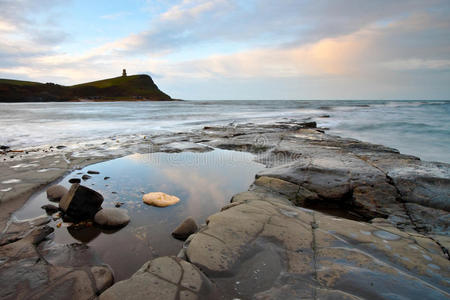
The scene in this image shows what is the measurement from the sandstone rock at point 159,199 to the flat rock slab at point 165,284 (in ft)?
5.79

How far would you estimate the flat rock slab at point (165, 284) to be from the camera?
1783mm

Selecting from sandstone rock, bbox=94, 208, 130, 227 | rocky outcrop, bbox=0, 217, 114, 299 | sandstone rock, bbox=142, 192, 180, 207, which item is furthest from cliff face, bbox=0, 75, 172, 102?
rocky outcrop, bbox=0, 217, 114, 299

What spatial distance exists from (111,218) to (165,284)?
177 centimetres

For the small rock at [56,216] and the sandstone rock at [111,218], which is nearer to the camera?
the sandstone rock at [111,218]

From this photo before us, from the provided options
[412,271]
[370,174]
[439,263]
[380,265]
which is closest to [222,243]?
[380,265]

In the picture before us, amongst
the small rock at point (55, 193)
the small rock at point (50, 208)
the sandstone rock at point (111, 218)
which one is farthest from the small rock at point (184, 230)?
the small rock at point (55, 193)

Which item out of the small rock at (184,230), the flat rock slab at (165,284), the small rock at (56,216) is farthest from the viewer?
A: the small rock at (56,216)

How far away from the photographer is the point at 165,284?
6.18ft

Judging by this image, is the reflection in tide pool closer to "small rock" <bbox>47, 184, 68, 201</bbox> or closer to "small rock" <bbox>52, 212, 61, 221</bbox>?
"small rock" <bbox>47, 184, 68, 201</bbox>

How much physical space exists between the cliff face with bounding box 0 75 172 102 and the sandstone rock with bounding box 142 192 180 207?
101 meters

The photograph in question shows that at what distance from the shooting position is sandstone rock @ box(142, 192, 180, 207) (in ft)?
12.7

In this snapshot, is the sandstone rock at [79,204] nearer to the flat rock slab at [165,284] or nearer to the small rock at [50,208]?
the small rock at [50,208]

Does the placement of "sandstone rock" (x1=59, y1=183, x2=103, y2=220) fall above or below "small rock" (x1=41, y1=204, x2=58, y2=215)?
above

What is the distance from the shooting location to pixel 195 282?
1.94 metres
